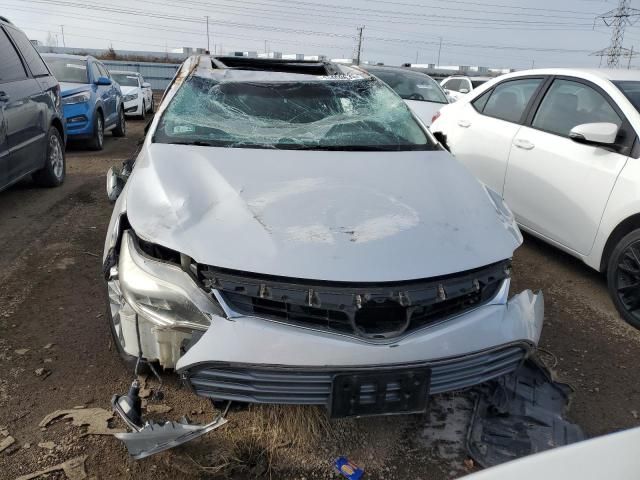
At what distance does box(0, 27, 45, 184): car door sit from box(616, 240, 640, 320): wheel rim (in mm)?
4847

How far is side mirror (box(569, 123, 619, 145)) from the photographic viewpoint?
357cm

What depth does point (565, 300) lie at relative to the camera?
382cm

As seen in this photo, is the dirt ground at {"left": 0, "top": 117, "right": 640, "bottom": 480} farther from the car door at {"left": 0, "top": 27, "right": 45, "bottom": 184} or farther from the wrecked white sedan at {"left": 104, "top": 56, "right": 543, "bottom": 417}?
the car door at {"left": 0, "top": 27, "right": 45, "bottom": 184}

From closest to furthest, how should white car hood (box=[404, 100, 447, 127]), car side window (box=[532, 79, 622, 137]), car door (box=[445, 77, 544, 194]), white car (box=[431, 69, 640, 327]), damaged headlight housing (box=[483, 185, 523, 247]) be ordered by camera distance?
damaged headlight housing (box=[483, 185, 523, 247]) → white car (box=[431, 69, 640, 327]) → car side window (box=[532, 79, 622, 137]) → car door (box=[445, 77, 544, 194]) → white car hood (box=[404, 100, 447, 127])

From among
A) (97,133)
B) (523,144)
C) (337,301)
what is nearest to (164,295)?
(337,301)

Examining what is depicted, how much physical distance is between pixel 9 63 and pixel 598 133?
503cm

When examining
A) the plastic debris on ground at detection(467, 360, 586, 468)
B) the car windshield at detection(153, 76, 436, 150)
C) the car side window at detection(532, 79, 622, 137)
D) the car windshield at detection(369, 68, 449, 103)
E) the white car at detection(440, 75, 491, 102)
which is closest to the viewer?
the plastic debris on ground at detection(467, 360, 586, 468)

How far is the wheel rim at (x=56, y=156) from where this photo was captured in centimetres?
598

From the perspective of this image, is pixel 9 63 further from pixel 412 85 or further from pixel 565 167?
pixel 412 85

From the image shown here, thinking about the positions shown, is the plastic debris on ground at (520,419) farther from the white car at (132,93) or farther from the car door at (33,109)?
the white car at (132,93)

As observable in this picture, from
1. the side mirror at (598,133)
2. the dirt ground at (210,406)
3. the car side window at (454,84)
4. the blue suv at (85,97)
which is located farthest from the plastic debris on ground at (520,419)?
the car side window at (454,84)

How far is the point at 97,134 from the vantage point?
29.3 ft

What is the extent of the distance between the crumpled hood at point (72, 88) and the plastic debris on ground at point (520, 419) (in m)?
7.98

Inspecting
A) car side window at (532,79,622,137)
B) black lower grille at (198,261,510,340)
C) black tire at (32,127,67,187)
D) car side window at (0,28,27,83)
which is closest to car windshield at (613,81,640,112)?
car side window at (532,79,622,137)
